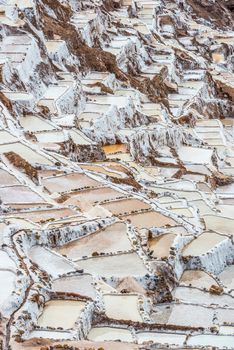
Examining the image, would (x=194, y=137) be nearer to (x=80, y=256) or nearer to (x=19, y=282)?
(x=80, y=256)

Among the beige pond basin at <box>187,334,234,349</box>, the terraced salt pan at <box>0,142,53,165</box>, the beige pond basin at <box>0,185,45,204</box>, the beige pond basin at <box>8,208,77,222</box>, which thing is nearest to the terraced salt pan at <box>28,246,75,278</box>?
the beige pond basin at <box>8,208,77,222</box>

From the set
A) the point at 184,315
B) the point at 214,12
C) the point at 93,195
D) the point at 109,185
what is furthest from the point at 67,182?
the point at 214,12

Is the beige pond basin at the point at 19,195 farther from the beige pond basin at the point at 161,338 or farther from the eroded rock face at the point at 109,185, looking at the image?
the beige pond basin at the point at 161,338

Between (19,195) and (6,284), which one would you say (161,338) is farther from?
(19,195)

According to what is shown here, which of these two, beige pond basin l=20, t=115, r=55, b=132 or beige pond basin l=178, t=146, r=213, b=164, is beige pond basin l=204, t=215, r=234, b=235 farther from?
beige pond basin l=178, t=146, r=213, b=164

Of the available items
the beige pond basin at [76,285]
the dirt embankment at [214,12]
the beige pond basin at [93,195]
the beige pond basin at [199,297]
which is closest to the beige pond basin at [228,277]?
the beige pond basin at [199,297]

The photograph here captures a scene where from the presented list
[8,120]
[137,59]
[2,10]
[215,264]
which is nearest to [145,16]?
[137,59]
